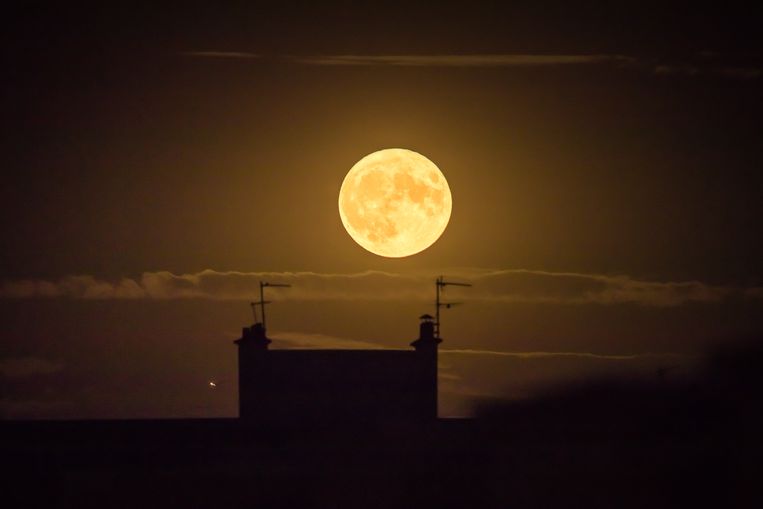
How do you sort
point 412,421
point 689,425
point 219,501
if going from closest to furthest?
1. point 219,501
2. point 689,425
3. point 412,421

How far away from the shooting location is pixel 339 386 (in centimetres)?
3169

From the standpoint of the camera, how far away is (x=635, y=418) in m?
28.6

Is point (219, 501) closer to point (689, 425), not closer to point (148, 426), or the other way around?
point (148, 426)

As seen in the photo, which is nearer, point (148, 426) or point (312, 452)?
point (312, 452)

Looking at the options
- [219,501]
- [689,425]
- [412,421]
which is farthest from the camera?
[412,421]

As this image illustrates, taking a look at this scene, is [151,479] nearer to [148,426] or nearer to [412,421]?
[148,426]

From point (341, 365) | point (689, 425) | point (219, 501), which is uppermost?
point (341, 365)

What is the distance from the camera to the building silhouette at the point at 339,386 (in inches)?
1238

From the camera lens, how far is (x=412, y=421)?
30859mm

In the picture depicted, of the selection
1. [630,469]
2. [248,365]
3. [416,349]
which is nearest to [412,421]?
[416,349]

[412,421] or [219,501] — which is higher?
[412,421]

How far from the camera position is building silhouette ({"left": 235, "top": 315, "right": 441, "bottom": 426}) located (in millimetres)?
31438

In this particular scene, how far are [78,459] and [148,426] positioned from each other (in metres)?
2.18

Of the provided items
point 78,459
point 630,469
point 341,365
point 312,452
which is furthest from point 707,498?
point 78,459
